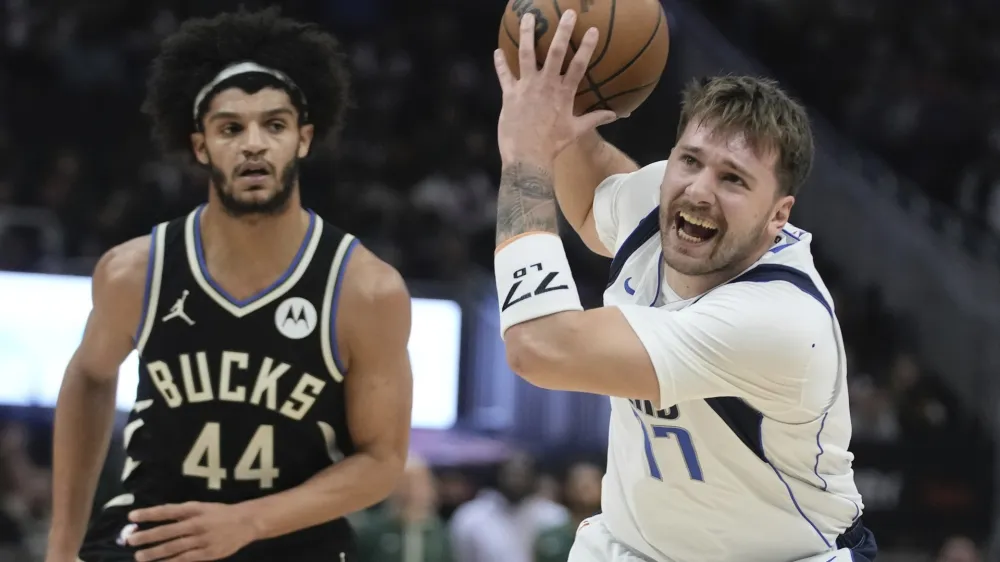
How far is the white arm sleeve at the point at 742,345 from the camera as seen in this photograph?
3.16 meters

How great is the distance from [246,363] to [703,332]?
143 centimetres

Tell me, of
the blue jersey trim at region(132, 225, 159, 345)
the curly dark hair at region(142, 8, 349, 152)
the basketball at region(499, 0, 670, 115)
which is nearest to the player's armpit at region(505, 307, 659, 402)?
the basketball at region(499, 0, 670, 115)

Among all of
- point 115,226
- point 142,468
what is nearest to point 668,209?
point 142,468

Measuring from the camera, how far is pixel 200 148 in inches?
161

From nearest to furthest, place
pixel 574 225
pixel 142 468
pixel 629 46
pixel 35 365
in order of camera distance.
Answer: pixel 629 46
pixel 142 468
pixel 574 225
pixel 35 365

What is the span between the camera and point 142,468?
3.96m

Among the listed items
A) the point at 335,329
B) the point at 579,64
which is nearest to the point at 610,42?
the point at 579,64

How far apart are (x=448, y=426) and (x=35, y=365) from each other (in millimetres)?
3062

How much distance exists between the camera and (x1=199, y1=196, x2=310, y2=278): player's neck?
401cm

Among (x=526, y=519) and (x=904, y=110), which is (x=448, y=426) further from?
(x=904, y=110)

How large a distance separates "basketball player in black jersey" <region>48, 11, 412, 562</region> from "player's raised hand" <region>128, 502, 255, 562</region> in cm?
9

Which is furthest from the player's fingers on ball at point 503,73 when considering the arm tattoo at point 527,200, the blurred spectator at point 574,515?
the blurred spectator at point 574,515

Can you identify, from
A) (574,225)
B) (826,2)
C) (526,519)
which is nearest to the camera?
(574,225)

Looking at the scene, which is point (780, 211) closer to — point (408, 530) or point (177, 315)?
point (177, 315)
